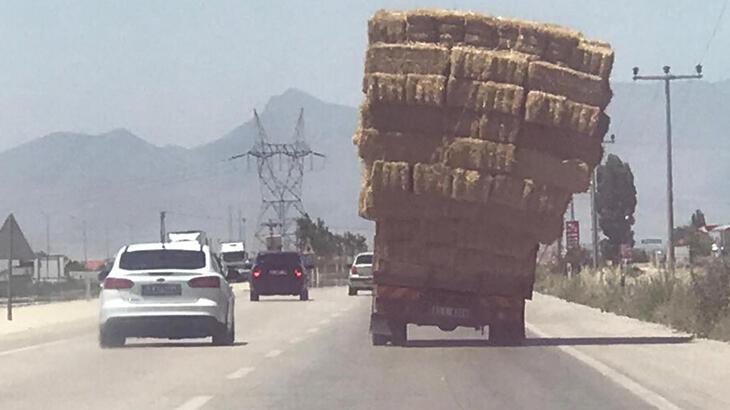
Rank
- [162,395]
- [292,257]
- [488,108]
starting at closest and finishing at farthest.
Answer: [162,395] → [488,108] → [292,257]

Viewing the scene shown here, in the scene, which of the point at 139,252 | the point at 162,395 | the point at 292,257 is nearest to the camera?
the point at 162,395

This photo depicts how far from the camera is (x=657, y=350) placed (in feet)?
80.1

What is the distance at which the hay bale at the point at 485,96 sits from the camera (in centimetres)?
2312

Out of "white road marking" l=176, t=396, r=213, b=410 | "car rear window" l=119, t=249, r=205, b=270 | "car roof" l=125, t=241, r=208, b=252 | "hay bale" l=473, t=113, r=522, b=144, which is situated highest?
"hay bale" l=473, t=113, r=522, b=144

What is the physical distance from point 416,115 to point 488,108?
1103mm

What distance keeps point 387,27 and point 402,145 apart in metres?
1.81

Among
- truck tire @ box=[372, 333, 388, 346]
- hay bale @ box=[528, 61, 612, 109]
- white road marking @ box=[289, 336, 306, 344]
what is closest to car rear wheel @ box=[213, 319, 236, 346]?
white road marking @ box=[289, 336, 306, 344]

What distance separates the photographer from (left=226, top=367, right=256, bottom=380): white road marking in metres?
19.7

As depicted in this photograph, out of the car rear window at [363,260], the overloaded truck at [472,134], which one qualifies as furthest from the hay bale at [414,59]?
the car rear window at [363,260]

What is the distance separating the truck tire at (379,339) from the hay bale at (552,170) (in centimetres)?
420

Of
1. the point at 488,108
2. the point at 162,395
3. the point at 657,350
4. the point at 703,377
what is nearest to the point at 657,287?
the point at 657,350

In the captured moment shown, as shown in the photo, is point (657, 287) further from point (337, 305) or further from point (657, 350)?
point (337, 305)

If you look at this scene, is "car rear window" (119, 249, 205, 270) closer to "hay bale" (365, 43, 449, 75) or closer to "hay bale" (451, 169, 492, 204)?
"hay bale" (451, 169, 492, 204)

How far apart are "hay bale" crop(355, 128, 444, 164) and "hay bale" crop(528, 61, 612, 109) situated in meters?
1.76
